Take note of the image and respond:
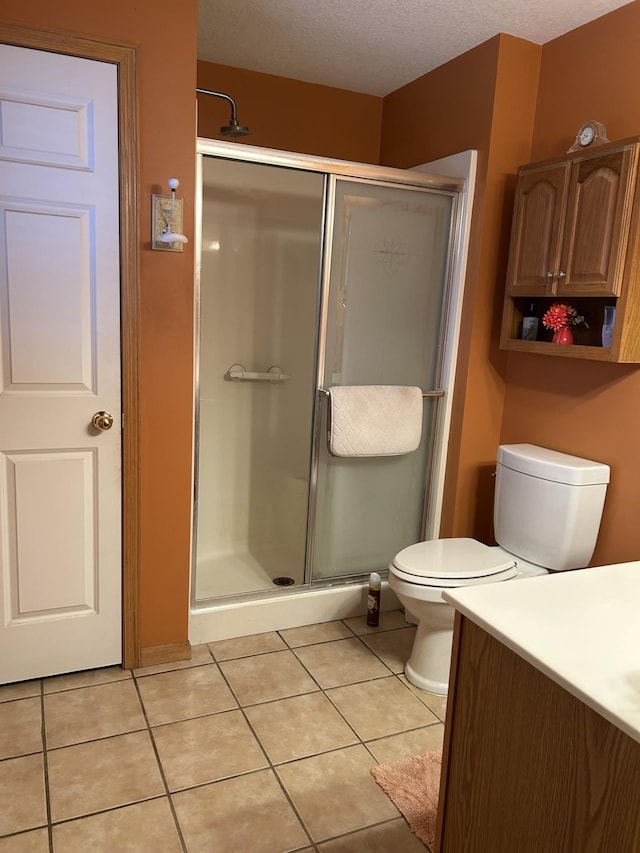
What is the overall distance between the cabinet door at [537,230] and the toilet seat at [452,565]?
3.25ft

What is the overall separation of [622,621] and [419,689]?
127 cm

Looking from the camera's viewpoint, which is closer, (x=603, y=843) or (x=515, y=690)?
(x=603, y=843)

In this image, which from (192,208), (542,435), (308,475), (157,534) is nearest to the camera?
(192,208)

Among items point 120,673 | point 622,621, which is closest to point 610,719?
point 622,621

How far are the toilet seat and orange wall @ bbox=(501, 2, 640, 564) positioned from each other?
0.39 m

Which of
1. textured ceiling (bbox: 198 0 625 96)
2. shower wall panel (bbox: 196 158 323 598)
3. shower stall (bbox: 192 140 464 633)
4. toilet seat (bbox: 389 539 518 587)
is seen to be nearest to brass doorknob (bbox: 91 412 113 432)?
shower stall (bbox: 192 140 464 633)

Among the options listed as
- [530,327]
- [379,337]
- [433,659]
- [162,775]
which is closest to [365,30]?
[379,337]

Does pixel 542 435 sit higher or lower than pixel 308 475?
higher

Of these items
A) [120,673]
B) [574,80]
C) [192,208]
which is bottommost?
[120,673]

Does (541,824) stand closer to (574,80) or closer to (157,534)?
(157,534)

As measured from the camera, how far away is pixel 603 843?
99 cm

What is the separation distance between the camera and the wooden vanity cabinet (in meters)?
0.97

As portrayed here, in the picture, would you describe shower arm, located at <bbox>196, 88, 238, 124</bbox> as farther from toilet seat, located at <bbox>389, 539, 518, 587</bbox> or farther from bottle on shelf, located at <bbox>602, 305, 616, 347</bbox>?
toilet seat, located at <bbox>389, 539, 518, 587</bbox>

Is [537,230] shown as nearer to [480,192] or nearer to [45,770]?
[480,192]
